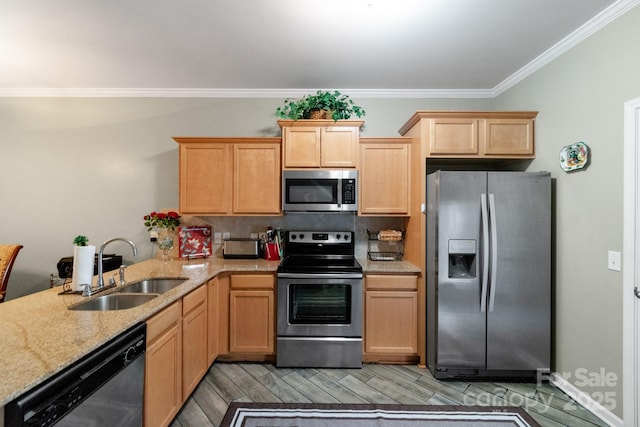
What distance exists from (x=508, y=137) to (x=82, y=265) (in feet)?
11.6

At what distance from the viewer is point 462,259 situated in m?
2.37

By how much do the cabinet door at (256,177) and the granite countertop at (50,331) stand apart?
997 mm

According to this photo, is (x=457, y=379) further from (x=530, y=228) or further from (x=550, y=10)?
(x=550, y=10)

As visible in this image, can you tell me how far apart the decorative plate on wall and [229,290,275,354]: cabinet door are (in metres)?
2.71

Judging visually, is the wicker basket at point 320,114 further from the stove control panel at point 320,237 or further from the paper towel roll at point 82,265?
the paper towel roll at point 82,265

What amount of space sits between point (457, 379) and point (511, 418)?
0.48 m

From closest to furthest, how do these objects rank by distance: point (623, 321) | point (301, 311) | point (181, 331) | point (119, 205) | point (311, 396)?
point (623, 321) → point (181, 331) → point (311, 396) → point (301, 311) → point (119, 205)

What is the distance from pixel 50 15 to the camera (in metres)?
1.97

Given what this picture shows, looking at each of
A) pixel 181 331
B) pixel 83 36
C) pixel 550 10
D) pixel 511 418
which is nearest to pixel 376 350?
pixel 511 418

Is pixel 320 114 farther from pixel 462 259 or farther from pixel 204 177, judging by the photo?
pixel 462 259

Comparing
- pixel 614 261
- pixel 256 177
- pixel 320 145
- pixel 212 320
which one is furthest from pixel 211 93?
pixel 614 261

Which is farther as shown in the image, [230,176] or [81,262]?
[230,176]

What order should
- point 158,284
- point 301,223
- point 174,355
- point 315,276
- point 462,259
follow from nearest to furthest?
1. point 174,355
2. point 158,284
3. point 462,259
4. point 315,276
5. point 301,223

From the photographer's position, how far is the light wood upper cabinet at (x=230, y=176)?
2.82 metres
